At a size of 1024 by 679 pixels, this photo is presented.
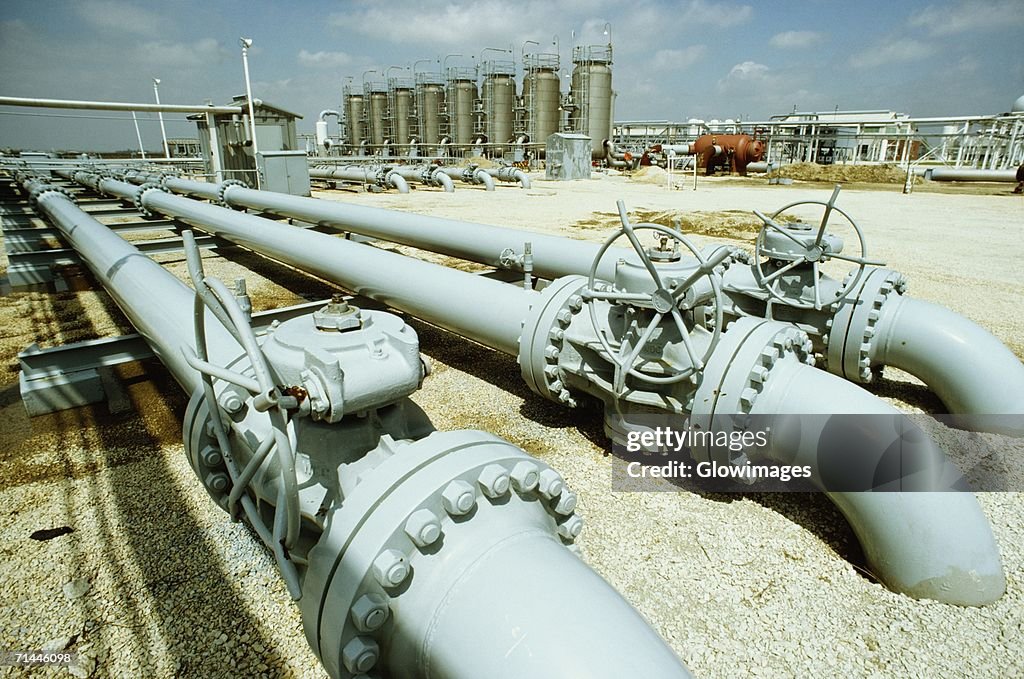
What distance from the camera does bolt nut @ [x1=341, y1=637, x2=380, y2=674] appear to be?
3.60ft

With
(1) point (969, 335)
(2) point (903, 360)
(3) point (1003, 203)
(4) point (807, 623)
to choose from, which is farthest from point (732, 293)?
(3) point (1003, 203)

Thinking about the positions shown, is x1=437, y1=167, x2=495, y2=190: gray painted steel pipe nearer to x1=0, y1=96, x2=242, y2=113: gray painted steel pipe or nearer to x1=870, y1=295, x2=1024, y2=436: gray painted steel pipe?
x1=0, y1=96, x2=242, y2=113: gray painted steel pipe

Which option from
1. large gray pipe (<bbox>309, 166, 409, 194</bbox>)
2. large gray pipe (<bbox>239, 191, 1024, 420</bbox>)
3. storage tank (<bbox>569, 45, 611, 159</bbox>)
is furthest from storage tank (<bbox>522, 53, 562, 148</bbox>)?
large gray pipe (<bbox>239, 191, 1024, 420</bbox>)

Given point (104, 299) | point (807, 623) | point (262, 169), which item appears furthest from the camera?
point (262, 169)

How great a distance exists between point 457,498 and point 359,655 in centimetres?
36

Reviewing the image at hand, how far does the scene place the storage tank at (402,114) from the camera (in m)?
32.5

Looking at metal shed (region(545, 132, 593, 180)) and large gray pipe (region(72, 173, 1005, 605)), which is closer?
large gray pipe (region(72, 173, 1005, 605))

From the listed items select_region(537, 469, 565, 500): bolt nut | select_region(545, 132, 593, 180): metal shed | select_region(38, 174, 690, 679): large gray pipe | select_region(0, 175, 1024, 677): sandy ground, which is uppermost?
select_region(545, 132, 593, 180): metal shed

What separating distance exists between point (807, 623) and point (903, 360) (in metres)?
1.79

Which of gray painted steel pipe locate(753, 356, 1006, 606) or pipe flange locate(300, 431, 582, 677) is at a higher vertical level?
pipe flange locate(300, 431, 582, 677)

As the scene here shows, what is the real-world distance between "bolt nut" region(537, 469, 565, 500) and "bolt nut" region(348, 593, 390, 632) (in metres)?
0.42

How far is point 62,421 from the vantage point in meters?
2.91

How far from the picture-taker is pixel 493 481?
3.98 feet

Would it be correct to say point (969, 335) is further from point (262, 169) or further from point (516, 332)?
point (262, 169)
